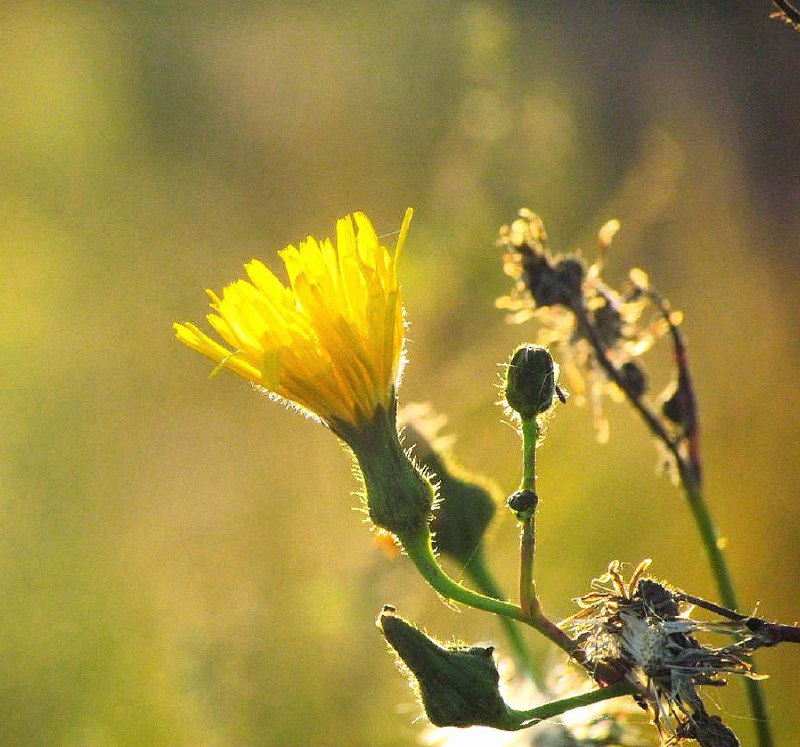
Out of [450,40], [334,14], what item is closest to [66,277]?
[450,40]

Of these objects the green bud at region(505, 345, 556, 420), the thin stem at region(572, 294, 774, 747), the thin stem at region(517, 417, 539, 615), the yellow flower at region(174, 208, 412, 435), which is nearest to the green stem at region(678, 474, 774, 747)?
the thin stem at region(572, 294, 774, 747)

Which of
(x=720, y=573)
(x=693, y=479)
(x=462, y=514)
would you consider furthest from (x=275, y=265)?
(x=720, y=573)

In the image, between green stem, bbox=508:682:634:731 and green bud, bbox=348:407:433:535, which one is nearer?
green stem, bbox=508:682:634:731

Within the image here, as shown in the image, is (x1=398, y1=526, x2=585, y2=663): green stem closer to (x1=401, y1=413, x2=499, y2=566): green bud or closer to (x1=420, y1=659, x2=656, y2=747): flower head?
(x1=420, y1=659, x2=656, y2=747): flower head

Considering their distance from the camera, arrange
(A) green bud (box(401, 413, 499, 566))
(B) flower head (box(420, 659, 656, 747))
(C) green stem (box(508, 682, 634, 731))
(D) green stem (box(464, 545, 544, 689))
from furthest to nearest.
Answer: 1. (A) green bud (box(401, 413, 499, 566))
2. (D) green stem (box(464, 545, 544, 689))
3. (B) flower head (box(420, 659, 656, 747))
4. (C) green stem (box(508, 682, 634, 731))

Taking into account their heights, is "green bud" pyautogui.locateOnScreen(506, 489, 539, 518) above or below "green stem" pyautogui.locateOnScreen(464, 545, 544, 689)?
below

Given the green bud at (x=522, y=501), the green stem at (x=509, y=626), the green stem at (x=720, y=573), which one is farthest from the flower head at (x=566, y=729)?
the green bud at (x=522, y=501)

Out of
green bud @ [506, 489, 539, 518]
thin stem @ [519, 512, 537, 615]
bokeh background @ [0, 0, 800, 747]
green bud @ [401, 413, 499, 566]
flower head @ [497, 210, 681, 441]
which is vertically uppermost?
bokeh background @ [0, 0, 800, 747]

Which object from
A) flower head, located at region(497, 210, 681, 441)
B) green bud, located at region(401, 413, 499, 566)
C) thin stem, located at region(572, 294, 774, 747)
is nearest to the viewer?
thin stem, located at region(572, 294, 774, 747)
